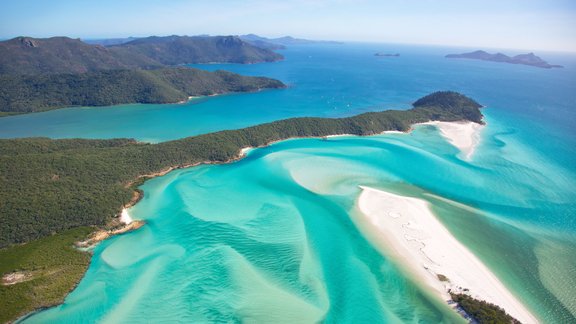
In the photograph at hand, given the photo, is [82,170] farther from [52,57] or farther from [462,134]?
[52,57]

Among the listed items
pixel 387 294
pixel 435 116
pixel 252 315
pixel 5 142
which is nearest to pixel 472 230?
pixel 387 294

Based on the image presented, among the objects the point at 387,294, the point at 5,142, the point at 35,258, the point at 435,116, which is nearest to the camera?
the point at 387,294

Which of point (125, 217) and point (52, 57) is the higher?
point (52, 57)

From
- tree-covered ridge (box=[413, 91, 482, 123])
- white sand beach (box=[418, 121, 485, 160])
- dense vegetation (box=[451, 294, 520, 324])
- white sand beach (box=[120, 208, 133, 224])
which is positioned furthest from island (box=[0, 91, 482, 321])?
tree-covered ridge (box=[413, 91, 482, 123])

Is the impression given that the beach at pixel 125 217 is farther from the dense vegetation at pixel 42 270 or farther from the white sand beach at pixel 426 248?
the white sand beach at pixel 426 248

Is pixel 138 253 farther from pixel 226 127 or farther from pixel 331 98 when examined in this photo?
pixel 331 98

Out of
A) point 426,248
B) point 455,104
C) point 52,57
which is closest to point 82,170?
point 426,248
